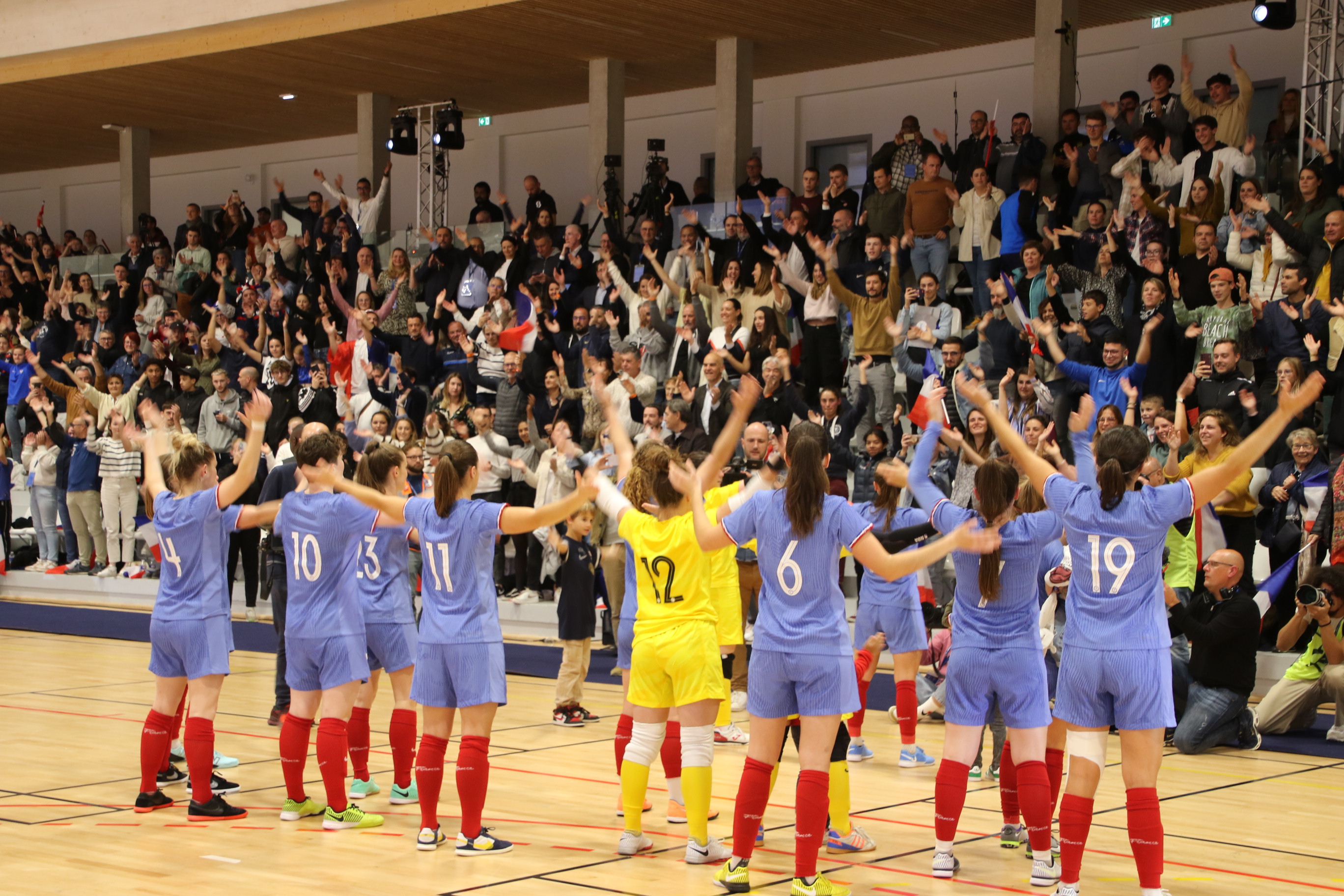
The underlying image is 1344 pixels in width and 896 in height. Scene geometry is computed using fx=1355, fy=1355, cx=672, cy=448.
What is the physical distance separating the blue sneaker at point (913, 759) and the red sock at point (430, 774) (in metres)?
3.28

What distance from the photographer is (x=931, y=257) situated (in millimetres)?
14398

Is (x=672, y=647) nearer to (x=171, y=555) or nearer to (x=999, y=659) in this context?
(x=999, y=659)

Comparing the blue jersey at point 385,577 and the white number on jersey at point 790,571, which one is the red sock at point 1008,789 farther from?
the blue jersey at point 385,577

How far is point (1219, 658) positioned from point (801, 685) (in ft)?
15.3

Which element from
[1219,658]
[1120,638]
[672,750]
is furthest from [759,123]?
[1120,638]

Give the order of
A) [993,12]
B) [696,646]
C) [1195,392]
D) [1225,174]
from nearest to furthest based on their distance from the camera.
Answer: [696,646] < [1195,392] < [1225,174] < [993,12]

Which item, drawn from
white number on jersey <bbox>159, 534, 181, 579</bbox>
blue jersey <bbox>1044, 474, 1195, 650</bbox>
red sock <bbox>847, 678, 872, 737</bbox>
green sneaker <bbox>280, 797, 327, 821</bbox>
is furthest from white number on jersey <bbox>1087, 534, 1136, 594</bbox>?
white number on jersey <bbox>159, 534, 181, 579</bbox>

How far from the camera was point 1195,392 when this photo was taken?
11406mm

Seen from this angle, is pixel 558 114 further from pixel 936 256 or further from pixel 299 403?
pixel 936 256

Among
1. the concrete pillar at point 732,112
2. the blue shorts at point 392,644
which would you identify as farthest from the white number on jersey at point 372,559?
the concrete pillar at point 732,112

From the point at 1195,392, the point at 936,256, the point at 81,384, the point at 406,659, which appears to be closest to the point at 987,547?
the point at 406,659

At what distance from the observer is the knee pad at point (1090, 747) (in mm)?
5359

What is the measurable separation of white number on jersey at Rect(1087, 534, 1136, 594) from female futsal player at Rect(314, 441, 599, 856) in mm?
2257

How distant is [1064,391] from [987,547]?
7457 mm
